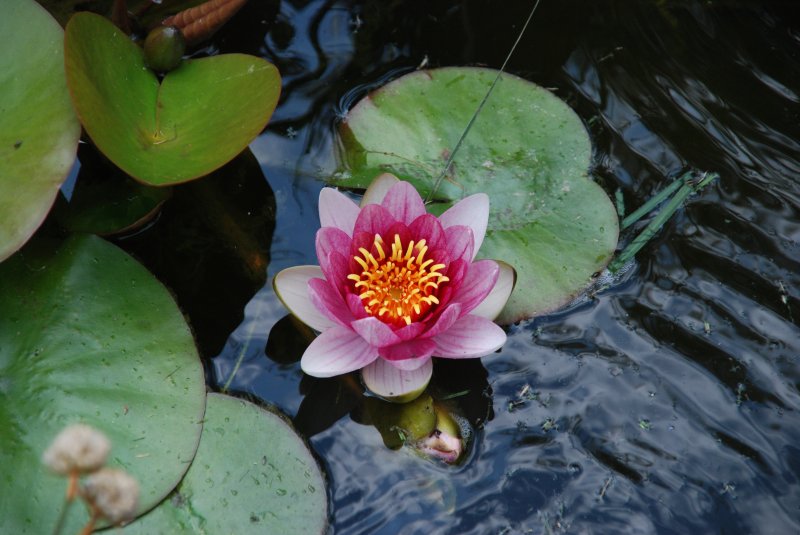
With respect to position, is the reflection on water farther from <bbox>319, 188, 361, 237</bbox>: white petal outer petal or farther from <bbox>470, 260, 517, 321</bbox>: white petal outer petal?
<bbox>319, 188, 361, 237</bbox>: white petal outer petal

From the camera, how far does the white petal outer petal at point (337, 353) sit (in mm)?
2199

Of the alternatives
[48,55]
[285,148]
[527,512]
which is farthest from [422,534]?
[48,55]

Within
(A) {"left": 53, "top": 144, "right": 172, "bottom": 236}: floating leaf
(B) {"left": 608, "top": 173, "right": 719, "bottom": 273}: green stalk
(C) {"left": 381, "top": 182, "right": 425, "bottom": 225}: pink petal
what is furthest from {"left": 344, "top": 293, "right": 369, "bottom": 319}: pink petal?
(B) {"left": 608, "top": 173, "right": 719, "bottom": 273}: green stalk

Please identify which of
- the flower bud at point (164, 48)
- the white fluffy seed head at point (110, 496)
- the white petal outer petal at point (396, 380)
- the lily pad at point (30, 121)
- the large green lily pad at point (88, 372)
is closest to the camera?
the white fluffy seed head at point (110, 496)

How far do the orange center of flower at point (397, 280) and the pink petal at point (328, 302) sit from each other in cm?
7

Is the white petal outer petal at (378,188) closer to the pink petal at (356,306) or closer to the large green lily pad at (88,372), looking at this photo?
the pink petal at (356,306)

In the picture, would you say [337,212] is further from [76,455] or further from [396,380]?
[76,455]

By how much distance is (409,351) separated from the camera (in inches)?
86.6

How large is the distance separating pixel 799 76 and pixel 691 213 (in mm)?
983

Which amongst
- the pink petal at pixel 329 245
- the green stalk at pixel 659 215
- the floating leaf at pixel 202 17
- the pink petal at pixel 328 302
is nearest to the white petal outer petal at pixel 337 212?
the pink petal at pixel 329 245

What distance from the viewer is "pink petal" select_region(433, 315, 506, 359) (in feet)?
7.29

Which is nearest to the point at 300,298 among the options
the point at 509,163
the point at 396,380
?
the point at 396,380

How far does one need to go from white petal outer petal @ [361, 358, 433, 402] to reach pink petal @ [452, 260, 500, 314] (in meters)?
0.22

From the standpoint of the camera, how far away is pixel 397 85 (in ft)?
9.32
